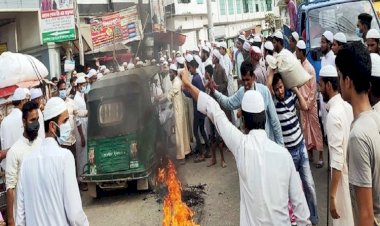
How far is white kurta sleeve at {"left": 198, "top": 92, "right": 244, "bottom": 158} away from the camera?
9.74 feet

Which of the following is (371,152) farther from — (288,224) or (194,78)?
(194,78)

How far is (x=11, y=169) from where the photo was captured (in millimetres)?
4336

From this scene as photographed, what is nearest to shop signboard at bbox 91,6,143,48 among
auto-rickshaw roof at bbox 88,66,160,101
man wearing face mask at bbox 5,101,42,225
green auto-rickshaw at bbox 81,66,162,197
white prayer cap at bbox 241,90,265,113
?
auto-rickshaw roof at bbox 88,66,160,101

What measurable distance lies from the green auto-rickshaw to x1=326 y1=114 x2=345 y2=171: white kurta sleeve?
13.5 ft

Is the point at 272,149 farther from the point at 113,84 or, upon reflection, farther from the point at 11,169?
the point at 113,84

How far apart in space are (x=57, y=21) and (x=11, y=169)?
15.2 meters

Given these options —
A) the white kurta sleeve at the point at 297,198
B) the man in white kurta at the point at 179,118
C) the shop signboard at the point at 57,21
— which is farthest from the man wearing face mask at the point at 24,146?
the shop signboard at the point at 57,21

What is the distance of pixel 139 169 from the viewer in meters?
7.25

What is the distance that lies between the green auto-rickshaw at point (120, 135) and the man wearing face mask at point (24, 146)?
288cm

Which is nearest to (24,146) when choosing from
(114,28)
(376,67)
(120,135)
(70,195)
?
(70,195)

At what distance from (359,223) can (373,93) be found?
835 millimetres

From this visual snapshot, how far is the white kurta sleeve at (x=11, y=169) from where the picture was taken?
169 inches

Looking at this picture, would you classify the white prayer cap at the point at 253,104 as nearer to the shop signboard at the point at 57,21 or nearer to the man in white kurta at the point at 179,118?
the man in white kurta at the point at 179,118

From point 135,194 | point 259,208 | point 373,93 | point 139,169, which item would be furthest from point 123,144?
point 373,93
